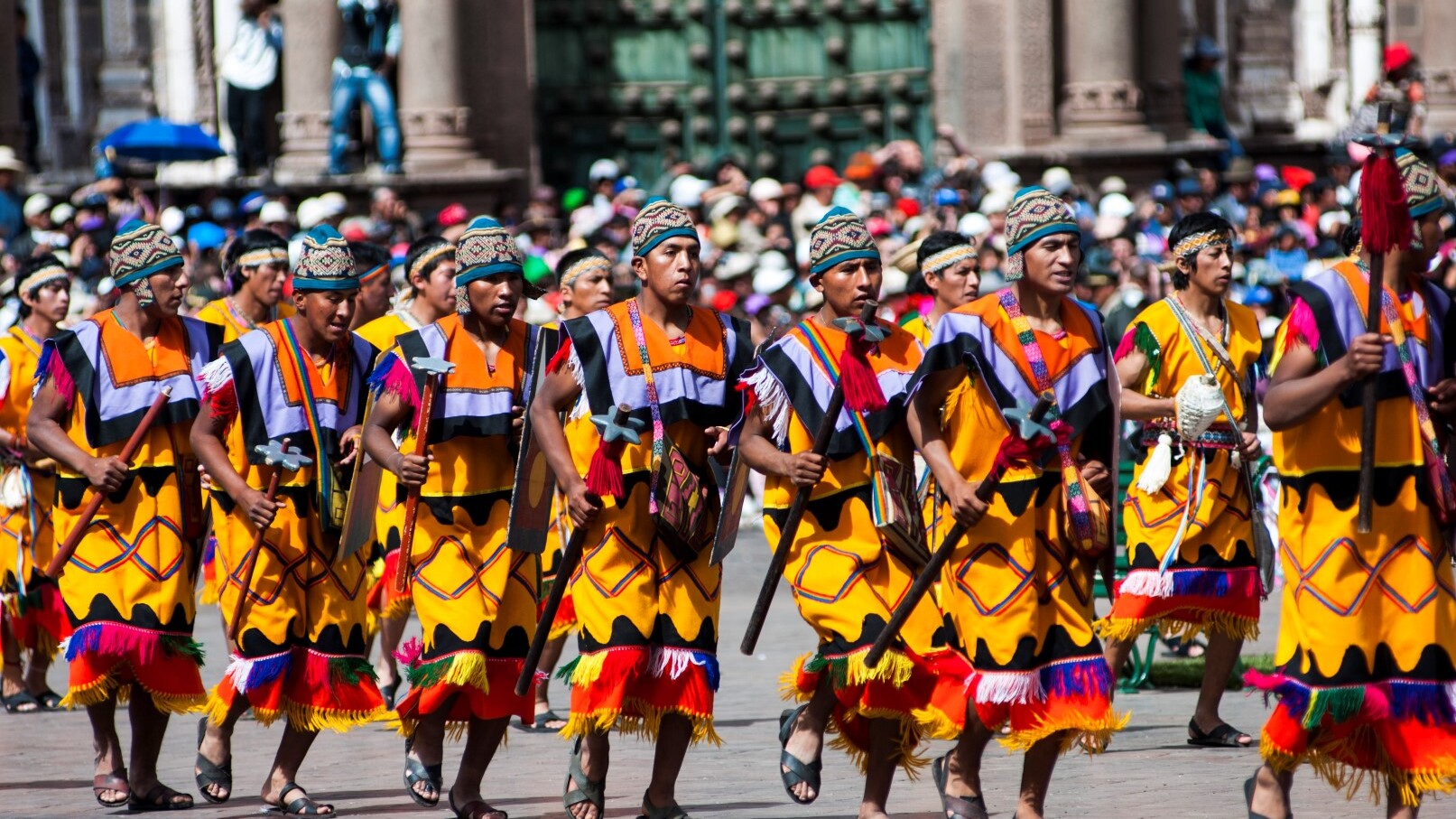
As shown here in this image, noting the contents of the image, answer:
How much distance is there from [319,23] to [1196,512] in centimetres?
1341

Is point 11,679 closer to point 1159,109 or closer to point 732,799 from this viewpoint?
point 732,799

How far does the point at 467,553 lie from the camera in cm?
838

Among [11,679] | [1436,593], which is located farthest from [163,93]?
[1436,593]

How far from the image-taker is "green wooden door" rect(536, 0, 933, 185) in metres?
24.2

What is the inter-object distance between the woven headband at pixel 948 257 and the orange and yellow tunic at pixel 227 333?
2556 mm

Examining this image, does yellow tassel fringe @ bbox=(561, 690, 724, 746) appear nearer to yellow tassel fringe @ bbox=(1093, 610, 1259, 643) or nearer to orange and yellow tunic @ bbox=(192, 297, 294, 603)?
orange and yellow tunic @ bbox=(192, 297, 294, 603)

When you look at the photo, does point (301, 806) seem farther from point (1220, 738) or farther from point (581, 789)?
point (1220, 738)

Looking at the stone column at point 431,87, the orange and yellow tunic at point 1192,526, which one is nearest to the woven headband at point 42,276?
the orange and yellow tunic at point 1192,526

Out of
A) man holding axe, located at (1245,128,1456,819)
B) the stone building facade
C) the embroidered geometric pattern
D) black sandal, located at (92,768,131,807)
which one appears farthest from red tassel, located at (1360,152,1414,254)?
the stone building facade

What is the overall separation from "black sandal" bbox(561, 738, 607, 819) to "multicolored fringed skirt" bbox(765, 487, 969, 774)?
803mm

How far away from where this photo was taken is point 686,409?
7969 millimetres

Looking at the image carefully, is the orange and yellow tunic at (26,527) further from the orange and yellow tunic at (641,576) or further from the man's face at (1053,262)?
the man's face at (1053,262)

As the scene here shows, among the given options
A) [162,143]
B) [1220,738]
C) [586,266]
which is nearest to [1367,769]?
[1220,738]

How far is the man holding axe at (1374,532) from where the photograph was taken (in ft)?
21.8
